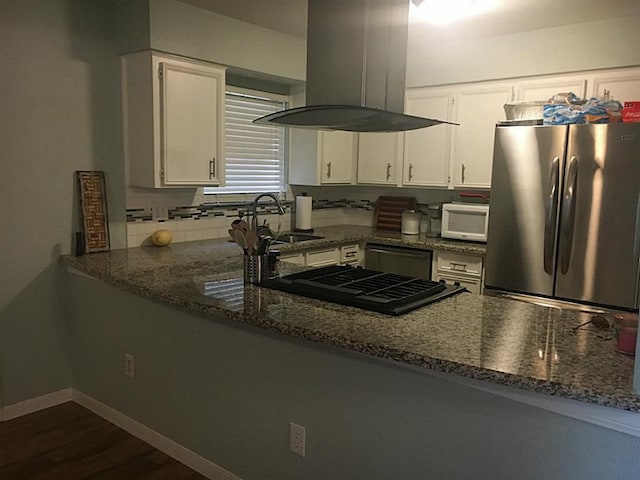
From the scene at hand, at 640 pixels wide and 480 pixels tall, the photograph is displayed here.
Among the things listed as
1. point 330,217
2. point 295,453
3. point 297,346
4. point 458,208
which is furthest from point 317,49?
point 330,217

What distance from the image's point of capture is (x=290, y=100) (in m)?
4.67

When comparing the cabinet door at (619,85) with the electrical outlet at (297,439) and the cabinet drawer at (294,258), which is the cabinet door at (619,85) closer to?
the cabinet drawer at (294,258)

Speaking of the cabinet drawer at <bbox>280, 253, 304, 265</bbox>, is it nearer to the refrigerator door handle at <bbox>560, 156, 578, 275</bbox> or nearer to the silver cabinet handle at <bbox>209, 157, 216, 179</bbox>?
the silver cabinet handle at <bbox>209, 157, 216, 179</bbox>

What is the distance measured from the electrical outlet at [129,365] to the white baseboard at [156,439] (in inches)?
10.4

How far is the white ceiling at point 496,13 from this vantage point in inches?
126

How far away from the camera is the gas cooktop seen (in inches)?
85.3

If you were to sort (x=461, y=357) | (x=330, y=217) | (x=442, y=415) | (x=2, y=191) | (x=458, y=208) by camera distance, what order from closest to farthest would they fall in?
1. (x=461, y=357)
2. (x=442, y=415)
3. (x=2, y=191)
4. (x=458, y=208)
5. (x=330, y=217)

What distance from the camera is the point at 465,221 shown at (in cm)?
412

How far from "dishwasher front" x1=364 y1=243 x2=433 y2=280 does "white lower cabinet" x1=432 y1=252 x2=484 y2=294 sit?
0.25ft

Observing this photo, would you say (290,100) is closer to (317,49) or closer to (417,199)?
(417,199)

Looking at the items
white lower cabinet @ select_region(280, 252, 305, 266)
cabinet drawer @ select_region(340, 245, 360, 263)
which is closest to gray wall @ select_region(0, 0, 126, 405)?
white lower cabinet @ select_region(280, 252, 305, 266)

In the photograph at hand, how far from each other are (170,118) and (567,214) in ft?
7.98

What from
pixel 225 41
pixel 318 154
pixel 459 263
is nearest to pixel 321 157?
pixel 318 154

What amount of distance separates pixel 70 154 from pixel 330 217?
2.50 metres
